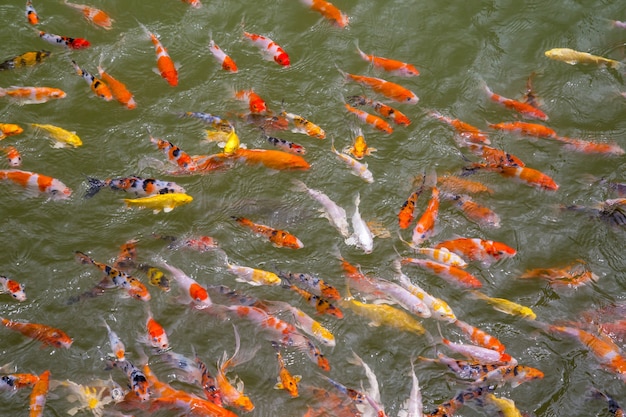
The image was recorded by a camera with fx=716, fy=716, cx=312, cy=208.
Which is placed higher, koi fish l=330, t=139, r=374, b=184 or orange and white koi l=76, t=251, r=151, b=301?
koi fish l=330, t=139, r=374, b=184

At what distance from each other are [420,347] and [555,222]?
2.01m

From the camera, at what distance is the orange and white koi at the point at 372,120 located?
23.7ft

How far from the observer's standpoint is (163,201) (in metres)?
6.42

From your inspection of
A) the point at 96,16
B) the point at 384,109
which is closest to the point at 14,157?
the point at 96,16

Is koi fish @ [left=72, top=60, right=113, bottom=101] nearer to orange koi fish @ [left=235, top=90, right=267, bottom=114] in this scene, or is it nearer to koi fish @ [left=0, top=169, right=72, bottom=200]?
koi fish @ [left=0, top=169, right=72, bottom=200]

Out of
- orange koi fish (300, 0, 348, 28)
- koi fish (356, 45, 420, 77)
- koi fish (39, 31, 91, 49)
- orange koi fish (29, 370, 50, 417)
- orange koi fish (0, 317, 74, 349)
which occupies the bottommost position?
orange koi fish (29, 370, 50, 417)

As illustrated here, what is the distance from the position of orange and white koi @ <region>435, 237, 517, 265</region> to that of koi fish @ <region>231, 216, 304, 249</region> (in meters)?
1.29

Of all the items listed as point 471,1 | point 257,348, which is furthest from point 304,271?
point 471,1

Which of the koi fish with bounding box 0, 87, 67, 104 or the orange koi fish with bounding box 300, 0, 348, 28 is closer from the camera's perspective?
the koi fish with bounding box 0, 87, 67, 104

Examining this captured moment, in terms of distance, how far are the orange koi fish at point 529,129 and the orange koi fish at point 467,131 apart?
229 mm

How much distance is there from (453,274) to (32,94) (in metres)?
4.47

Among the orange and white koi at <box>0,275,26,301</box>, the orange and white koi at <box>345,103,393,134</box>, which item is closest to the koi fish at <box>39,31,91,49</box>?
the orange and white koi at <box>0,275,26,301</box>

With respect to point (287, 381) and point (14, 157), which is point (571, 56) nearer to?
point (287, 381)

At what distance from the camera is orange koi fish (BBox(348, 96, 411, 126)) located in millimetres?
7277
